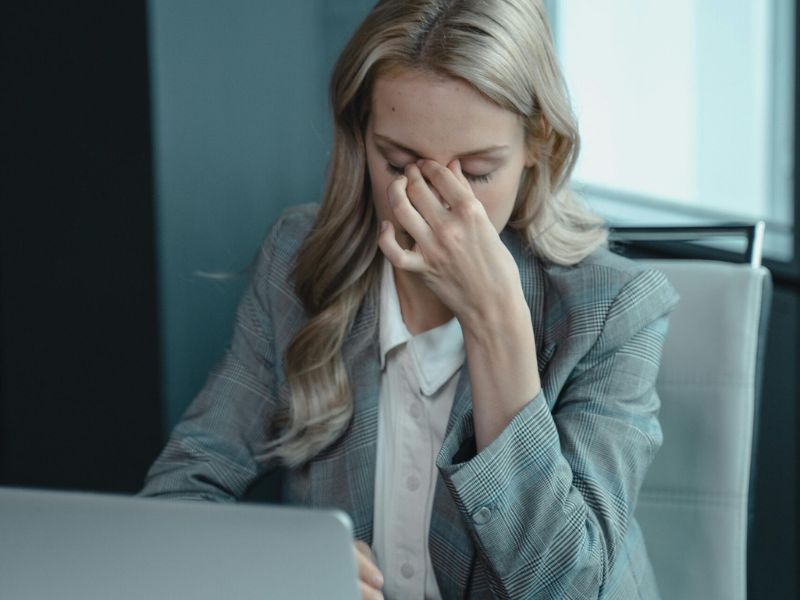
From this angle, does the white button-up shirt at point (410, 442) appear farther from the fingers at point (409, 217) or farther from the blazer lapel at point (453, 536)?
the fingers at point (409, 217)

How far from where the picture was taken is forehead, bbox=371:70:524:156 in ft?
4.45

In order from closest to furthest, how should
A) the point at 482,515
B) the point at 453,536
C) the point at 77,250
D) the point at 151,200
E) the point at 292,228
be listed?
the point at 482,515 < the point at 453,536 < the point at 292,228 < the point at 151,200 < the point at 77,250

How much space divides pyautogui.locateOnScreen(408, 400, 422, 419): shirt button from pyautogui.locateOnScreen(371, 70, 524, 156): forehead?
33 centimetres

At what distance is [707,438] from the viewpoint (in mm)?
1582

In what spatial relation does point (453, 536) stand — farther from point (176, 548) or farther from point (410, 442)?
point (176, 548)

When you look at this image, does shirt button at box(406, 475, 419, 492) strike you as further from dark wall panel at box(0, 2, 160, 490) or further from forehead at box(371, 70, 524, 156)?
dark wall panel at box(0, 2, 160, 490)

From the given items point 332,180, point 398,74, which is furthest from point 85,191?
point 398,74

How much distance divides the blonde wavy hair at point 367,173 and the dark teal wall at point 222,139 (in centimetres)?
61

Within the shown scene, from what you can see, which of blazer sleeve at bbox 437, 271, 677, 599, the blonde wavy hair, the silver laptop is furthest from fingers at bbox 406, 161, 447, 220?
the silver laptop

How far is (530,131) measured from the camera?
1446mm

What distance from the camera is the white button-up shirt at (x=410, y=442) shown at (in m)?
1.48

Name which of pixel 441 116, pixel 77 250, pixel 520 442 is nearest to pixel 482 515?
pixel 520 442

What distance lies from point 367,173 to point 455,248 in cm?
26

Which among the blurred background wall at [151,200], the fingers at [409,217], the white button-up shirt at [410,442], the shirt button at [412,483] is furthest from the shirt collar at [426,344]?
the blurred background wall at [151,200]
